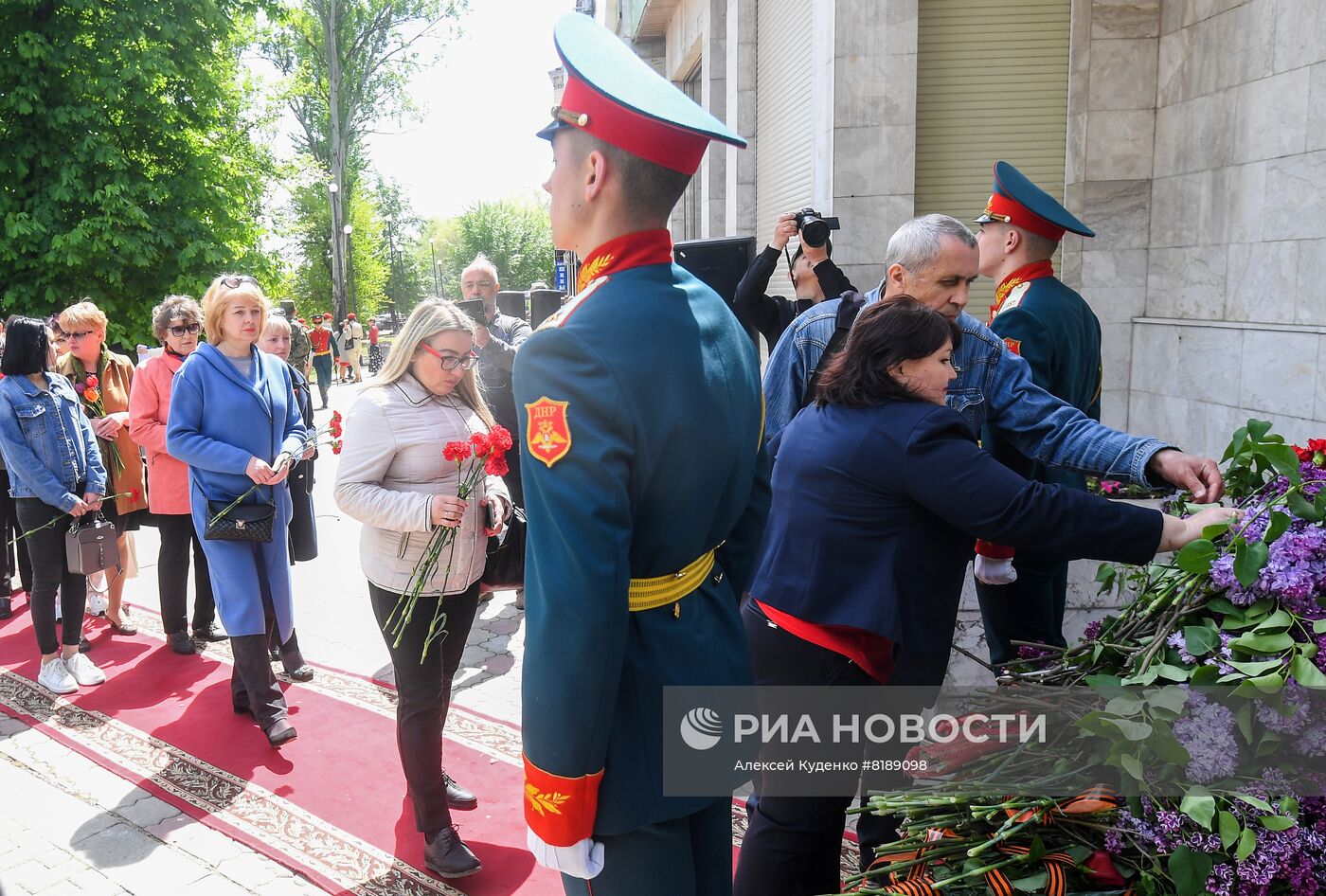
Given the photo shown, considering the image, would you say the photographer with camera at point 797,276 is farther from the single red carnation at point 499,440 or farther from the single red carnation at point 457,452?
the single red carnation at point 457,452

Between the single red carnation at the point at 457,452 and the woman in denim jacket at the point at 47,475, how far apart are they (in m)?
3.22

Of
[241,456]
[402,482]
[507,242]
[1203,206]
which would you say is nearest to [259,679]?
[241,456]

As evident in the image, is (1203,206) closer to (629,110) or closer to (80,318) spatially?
(629,110)

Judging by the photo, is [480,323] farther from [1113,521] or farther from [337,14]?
[337,14]

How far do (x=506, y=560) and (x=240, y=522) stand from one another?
1.70 metres

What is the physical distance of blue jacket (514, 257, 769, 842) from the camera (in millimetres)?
1798

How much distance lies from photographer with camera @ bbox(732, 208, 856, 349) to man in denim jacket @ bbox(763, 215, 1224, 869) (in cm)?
96

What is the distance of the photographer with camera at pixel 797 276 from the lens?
16.6 ft

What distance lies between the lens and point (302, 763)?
4.67m

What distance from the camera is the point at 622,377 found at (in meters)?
1.85

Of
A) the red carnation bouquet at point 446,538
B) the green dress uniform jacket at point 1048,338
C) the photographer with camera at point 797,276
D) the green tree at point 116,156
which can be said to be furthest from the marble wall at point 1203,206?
the green tree at point 116,156

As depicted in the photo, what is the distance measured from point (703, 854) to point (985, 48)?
21.4ft

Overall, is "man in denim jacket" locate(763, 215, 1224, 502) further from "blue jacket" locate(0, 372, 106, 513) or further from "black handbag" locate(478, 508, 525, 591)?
"blue jacket" locate(0, 372, 106, 513)

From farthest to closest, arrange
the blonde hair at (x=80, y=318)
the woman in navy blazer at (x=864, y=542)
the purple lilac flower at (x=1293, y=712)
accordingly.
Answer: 1. the blonde hair at (x=80, y=318)
2. the woman in navy blazer at (x=864, y=542)
3. the purple lilac flower at (x=1293, y=712)
